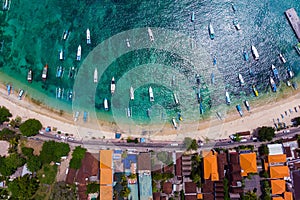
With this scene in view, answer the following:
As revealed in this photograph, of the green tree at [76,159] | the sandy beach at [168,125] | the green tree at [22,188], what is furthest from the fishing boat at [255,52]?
the green tree at [22,188]

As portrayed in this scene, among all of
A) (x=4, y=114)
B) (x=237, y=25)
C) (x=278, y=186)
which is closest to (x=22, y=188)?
(x=4, y=114)

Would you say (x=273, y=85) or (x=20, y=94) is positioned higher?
(x=273, y=85)

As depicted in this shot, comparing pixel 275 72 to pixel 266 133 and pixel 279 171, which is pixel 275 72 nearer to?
pixel 266 133

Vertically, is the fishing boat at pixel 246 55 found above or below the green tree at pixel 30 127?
above

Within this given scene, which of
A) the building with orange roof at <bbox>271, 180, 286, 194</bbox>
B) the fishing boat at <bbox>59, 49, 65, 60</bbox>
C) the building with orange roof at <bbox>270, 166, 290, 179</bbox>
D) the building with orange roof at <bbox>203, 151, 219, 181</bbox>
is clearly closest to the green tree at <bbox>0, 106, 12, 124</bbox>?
the fishing boat at <bbox>59, 49, 65, 60</bbox>

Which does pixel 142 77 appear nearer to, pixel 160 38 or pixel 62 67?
pixel 160 38

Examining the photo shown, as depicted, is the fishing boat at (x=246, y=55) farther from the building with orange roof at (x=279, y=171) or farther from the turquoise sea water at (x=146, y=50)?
the building with orange roof at (x=279, y=171)

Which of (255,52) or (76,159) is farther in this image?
(255,52)

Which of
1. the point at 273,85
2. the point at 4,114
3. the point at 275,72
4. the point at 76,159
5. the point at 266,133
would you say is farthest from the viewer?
the point at 275,72

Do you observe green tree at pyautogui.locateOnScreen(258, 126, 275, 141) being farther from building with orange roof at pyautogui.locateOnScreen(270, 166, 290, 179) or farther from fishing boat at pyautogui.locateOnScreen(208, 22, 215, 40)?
fishing boat at pyautogui.locateOnScreen(208, 22, 215, 40)
